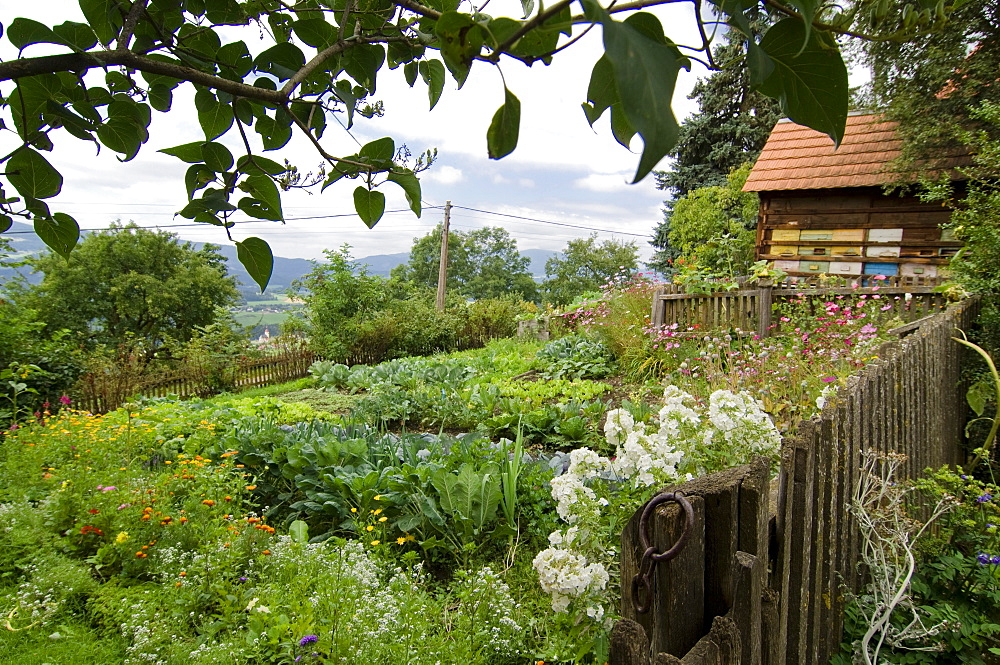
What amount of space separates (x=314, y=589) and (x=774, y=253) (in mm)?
10249

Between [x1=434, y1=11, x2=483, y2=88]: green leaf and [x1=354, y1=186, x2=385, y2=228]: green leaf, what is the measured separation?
11.2 inches

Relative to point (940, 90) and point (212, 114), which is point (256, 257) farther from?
point (940, 90)

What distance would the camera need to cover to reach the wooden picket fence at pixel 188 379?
27.6 ft

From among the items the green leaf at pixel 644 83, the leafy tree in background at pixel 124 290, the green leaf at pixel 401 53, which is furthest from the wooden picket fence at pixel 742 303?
the leafy tree in background at pixel 124 290

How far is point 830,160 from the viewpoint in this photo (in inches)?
Result: 383

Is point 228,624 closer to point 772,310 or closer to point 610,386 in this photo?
point 610,386

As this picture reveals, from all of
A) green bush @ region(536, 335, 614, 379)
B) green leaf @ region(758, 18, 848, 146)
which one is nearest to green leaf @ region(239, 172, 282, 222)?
green leaf @ region(758, 18, 848, 146)

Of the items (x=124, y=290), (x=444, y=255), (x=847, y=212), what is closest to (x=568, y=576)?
(x=847, y=212)

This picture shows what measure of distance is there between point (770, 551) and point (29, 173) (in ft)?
4.56

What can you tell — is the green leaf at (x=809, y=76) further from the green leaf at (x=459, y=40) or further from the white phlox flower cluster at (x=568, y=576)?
the white phlox flower cluster at (x=568, y=576)

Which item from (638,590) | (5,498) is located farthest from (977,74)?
(5,498)

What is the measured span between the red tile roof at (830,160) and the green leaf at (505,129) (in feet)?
34.4

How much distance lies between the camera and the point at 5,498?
10.1 feet

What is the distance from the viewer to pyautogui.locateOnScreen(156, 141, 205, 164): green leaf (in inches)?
21.1
